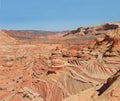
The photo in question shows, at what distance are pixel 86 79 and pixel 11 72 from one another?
38.9m

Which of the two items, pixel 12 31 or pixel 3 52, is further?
pixel 12 31

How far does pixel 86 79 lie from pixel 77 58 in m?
6.35

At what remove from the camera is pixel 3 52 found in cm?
10938

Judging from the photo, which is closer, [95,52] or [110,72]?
[110,72]

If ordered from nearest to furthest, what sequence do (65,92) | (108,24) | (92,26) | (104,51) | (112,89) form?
1. (112,89)
2. (65,92)
3. (104,51)
4. (108,24)
5. (92,26)

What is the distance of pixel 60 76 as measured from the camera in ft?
129

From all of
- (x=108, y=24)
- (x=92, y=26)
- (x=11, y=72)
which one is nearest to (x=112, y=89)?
(x=11, y=72)

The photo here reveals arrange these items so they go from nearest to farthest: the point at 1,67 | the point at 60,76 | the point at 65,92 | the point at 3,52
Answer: the point at 65,92
the point at 60,76
the point at 1,67
the point at 3,52

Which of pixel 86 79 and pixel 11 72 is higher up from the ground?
pixel 86 79

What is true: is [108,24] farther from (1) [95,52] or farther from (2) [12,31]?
(1) [95,52]

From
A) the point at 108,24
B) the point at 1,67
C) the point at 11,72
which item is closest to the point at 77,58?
the point at 11,72

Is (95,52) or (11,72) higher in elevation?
(95,52)

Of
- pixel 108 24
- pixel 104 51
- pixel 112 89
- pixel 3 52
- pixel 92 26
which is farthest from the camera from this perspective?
pixel 92 26

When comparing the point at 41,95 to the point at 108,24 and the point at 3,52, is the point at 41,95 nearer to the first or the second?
the point at 3,52
